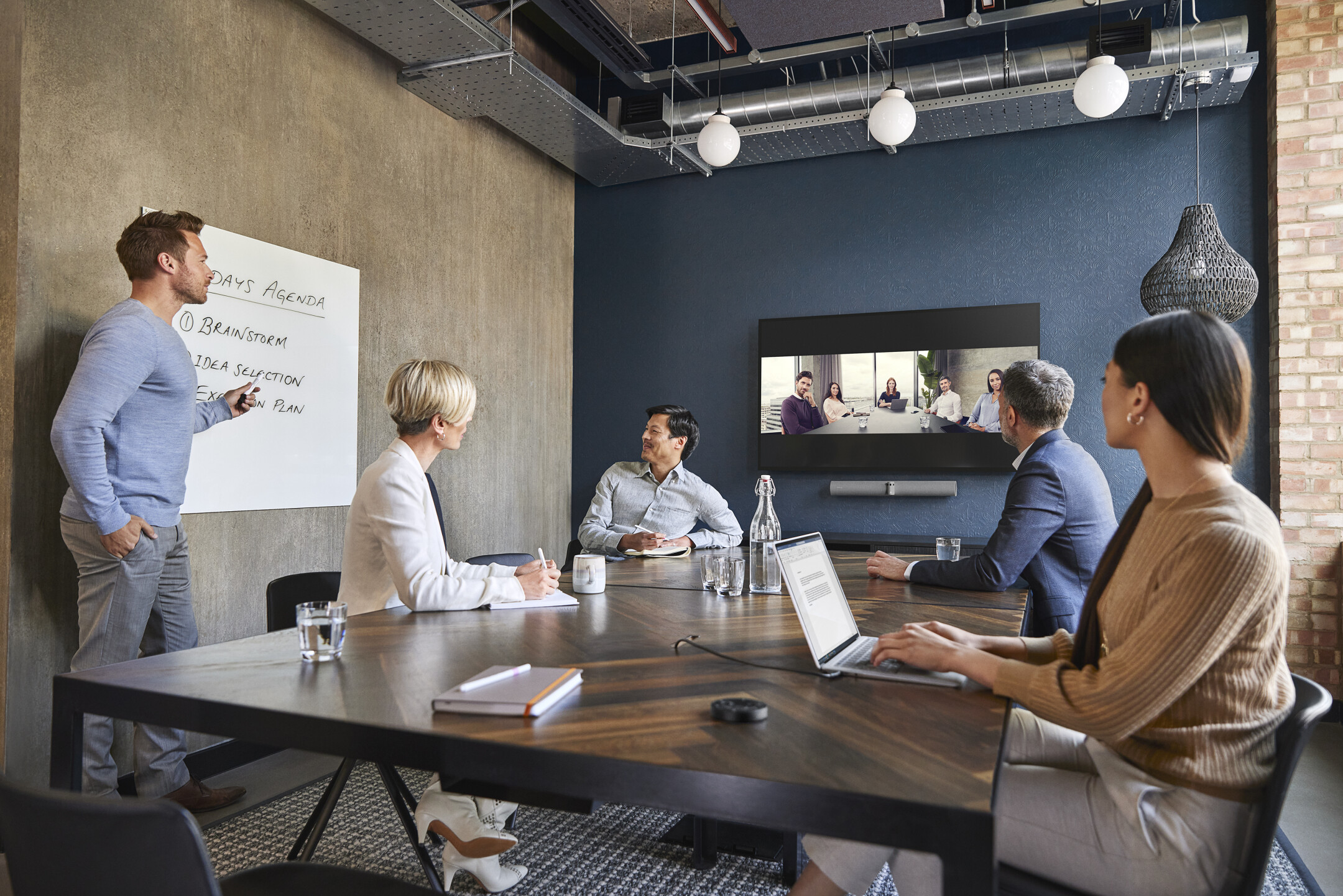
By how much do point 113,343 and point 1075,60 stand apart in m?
4.03

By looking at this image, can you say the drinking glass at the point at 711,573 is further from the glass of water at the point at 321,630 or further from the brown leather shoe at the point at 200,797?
the brown leather shoe at the point at 200,797

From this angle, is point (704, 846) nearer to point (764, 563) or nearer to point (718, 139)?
point (764, 563)

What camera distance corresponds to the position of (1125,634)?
1.30 m

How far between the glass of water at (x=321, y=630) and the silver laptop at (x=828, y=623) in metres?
0.77

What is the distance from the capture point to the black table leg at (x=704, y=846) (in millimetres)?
2338

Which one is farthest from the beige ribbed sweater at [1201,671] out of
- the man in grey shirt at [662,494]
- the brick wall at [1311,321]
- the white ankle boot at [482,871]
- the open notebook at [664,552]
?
the brick wall at [1311,321]

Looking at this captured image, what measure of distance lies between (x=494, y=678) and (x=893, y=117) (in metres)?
2.69

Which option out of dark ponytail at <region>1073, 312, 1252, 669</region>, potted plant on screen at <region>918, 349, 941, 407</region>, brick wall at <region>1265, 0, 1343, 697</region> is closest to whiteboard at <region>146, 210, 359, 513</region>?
dark ponytail at <region>1073, 312, 1252, 669</region>

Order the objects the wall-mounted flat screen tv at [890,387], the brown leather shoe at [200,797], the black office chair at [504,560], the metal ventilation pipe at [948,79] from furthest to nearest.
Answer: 1. the wall-mounted flat screen tv at [890,387]
2. the metal ventilation pipe at [948,79]
3. the black office chair at [504,560]
4. the brown leather shoe at [200,797]

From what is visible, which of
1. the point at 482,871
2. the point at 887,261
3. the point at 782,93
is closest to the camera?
the point at 482,871

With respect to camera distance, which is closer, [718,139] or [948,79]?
[718,139]

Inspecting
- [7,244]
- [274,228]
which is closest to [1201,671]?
[7,244]

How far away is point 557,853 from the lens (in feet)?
7.93

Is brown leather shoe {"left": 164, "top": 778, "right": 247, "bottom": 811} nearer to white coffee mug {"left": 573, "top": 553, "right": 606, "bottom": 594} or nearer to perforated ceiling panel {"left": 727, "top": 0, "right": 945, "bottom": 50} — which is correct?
white coffee mug {"left": 573, "top": 553, "right": 606, "bottom": 594}
